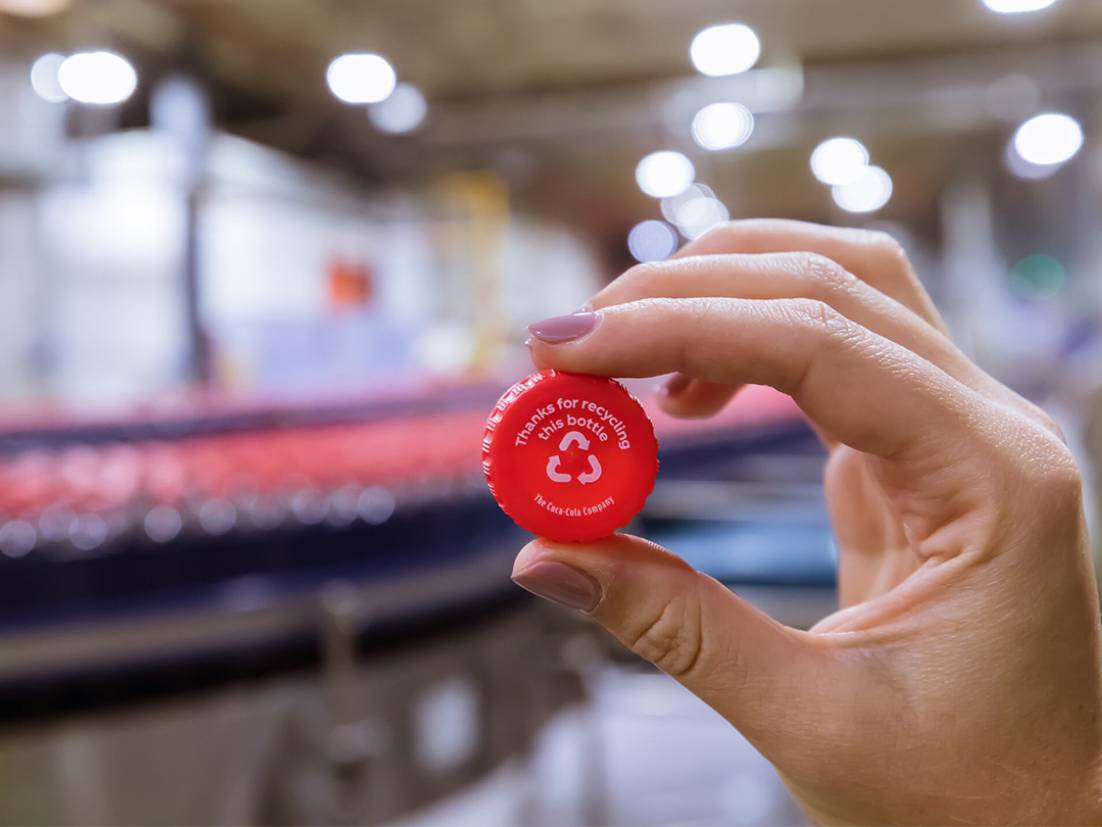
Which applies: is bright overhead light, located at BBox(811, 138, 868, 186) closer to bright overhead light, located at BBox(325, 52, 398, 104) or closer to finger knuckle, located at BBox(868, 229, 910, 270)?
bright overhead light, located at BBox(325, 52, 398, 104)

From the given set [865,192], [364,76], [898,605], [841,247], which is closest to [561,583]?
[898,605]

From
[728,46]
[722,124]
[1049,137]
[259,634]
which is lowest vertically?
[259,634]

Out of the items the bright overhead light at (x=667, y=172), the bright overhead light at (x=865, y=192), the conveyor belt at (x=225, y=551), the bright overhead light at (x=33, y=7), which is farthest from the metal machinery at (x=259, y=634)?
the bright overhead light at (x=865, y=192)

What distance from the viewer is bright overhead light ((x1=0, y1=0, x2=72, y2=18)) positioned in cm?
626

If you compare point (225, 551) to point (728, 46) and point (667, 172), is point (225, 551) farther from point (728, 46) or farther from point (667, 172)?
point (667, 172)

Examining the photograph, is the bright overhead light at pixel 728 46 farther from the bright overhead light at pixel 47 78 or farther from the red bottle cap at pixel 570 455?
the red bottle cap at pixel 570 455

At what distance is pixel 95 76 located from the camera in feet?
24.6

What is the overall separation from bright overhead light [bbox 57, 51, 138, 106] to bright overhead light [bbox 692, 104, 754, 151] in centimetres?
634

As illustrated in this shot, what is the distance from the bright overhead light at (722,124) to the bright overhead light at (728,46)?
2.92 feet

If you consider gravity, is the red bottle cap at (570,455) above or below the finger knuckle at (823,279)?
below

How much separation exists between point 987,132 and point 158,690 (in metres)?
16.1

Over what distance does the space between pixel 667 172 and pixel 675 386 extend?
14.5m

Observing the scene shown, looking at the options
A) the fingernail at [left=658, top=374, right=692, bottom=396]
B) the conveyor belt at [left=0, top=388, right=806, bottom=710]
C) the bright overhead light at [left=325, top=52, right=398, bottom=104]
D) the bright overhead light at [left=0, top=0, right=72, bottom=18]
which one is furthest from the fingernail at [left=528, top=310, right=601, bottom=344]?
the bright overhead light at [left=325, top=52, right=398, bottom=104]

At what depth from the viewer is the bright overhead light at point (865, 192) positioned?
18.1 meters
